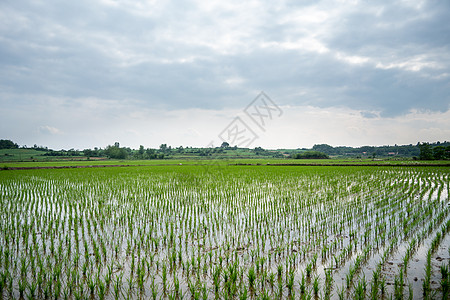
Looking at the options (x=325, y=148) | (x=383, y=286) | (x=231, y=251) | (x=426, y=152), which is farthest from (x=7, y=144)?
(x=325, y=148)

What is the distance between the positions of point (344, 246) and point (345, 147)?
137 metres

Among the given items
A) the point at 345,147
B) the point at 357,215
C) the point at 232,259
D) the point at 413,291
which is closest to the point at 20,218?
the point at 232,259

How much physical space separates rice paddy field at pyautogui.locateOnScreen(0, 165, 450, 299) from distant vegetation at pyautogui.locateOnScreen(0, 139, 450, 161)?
53.7 metres

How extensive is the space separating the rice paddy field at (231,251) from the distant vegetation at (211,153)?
53.7 metres

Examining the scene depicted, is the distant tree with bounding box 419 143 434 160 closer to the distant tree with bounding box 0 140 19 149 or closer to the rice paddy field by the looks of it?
the rice paddy field

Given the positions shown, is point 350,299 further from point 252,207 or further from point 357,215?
point 252,207

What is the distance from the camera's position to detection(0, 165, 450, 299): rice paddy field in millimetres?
3174

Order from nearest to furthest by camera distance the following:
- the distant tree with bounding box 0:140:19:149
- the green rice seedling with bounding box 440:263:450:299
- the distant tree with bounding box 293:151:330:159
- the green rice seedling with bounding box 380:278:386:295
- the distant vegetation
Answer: the green rice seedling with bounding box 440:263:450:299
the green rice seedling with bounding box 380:278:386:295
the distant vegetation
the distant tree with bounding box 293:151:330:159
the distant tree with bounding box 0:140:19:149

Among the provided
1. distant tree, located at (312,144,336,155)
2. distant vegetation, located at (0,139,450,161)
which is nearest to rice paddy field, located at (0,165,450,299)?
distant vegetation, located at (0,139,450,161)

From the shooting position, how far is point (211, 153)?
270 ft

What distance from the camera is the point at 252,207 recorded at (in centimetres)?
802

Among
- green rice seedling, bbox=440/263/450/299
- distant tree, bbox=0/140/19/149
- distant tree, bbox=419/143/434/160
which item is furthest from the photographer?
distant tree, bbox=0/140/19/149

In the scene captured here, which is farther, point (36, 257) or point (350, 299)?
point (36, 257)

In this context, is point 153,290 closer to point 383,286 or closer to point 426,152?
point 383,286
